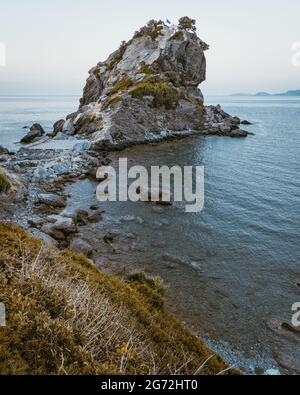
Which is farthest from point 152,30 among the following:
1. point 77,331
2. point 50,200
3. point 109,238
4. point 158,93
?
point 77,331

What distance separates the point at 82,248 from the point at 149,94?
47478 mm

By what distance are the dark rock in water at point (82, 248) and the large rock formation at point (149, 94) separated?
1178 inches

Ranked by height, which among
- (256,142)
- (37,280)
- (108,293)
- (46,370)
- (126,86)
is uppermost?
(126,86)

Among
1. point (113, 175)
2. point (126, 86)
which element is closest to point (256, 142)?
point (126, 86)

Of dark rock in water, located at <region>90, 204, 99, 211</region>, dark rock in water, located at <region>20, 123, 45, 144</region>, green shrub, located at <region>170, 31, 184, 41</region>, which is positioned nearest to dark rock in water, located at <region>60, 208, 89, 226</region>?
dark rock in water, located at <region>90, 204, 99, 211</region>

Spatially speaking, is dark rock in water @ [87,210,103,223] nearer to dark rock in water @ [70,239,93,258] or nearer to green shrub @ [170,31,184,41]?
dark rock in water @ [70,239,93,258]

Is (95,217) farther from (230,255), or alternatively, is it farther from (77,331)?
(77,331)

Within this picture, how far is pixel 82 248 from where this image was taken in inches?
681

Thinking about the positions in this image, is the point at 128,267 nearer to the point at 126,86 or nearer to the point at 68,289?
the point at 68,289

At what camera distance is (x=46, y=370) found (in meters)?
6.19

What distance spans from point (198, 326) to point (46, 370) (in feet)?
25.1

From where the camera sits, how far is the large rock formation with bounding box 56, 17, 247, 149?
5291 cm

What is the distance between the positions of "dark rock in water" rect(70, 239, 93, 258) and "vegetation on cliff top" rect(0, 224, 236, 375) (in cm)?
528

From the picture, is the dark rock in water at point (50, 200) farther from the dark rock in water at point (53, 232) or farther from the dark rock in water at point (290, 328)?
the dark rock in water at point (290, 328)
